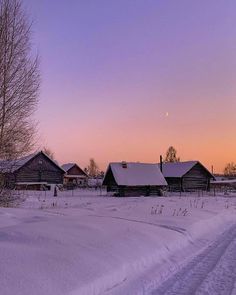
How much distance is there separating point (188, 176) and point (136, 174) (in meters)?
16.1

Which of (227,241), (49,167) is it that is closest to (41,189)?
(49,167)

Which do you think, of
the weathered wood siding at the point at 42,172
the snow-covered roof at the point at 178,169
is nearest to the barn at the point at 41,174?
the weathered wood siding at the point at 42,172

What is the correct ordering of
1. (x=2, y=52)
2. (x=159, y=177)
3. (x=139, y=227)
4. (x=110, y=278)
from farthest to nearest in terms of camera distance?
(x=159, y=177) < (x=2, y=52) < (x=139, y=227) < (x=110, y=278)

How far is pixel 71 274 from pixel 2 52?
13.0m

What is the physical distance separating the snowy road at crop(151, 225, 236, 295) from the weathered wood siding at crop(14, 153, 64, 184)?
173 ft

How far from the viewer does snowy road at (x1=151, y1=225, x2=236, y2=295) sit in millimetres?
7227

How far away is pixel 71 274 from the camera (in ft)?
22.7

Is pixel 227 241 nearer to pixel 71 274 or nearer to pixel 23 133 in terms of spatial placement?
pixel 71 274

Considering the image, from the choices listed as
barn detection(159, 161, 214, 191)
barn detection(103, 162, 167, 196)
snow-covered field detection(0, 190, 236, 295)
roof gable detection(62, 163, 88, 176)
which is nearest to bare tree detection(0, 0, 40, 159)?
snow-covered field detection(0, 190, 236, 295)

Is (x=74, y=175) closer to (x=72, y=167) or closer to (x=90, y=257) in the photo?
(x=72, y=167)

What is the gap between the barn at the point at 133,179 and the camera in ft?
180

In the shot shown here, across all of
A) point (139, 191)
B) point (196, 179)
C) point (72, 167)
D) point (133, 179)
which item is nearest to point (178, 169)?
point (196, 179)

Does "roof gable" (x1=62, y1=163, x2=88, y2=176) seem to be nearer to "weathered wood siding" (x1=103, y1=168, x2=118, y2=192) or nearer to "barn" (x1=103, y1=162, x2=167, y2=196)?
"weathered wood siding" (x1=103, y1=168, x2=118, y2=192)

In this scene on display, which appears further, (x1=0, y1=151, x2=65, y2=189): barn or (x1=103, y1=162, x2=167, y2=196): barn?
(x1=0, y1=151, x2=65, y2=189): barn
